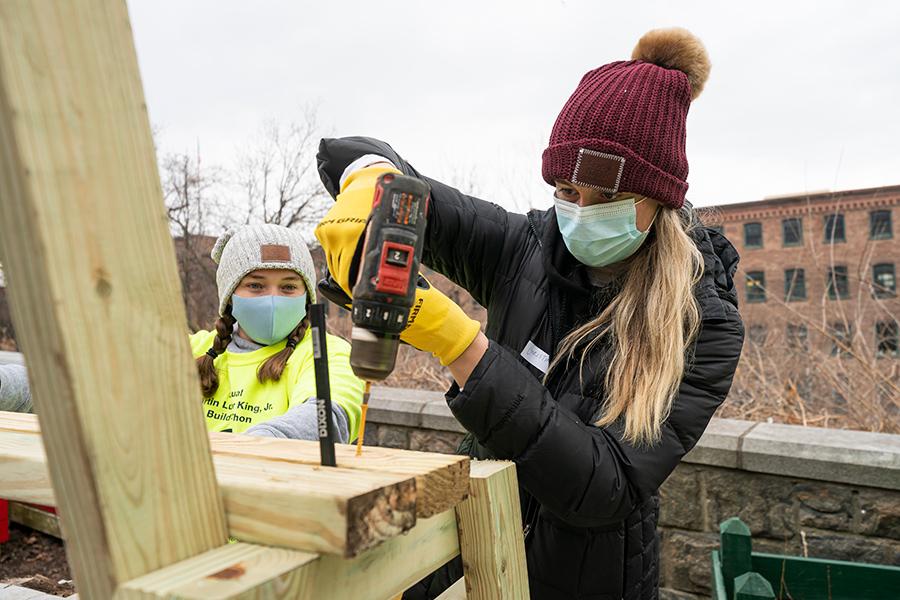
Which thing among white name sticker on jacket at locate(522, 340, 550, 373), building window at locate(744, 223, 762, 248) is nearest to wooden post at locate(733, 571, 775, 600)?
white name sticker on jacket at locate(522, 340, 550, 373)

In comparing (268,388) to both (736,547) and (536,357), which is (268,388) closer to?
(536,357)

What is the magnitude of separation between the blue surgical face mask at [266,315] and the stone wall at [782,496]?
2160 millimetres

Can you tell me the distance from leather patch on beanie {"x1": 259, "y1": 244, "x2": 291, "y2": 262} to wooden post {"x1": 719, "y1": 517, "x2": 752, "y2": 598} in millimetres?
2082

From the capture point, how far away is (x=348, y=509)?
2.60ft

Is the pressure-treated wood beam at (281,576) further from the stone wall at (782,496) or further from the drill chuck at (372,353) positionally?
the stone wall at (782,496)

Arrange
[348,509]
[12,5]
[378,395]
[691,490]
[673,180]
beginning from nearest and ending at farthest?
[12,5] < [348,509] < [673,180] < [691,490] < [378,395]

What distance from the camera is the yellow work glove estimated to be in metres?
1.48

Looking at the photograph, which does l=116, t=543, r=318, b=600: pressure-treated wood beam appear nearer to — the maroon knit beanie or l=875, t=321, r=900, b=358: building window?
the maroon knit beanie

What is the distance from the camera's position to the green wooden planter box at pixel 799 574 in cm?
273

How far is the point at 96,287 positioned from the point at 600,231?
4.83ft

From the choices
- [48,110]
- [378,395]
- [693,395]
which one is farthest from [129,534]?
[378,395]

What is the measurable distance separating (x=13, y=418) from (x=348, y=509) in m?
1.05

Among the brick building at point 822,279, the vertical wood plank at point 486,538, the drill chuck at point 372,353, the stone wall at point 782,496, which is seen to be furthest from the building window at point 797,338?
the drill chuck at point 372,353

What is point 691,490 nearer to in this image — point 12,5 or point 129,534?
point 129,534
